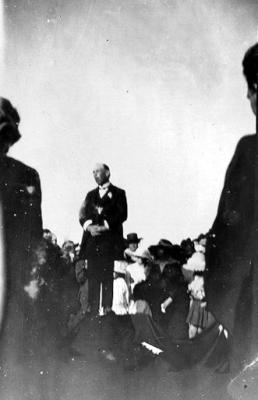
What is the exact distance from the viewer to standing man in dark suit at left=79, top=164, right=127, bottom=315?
3010 millimetres

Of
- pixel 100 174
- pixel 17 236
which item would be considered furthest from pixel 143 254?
pixel 17 236

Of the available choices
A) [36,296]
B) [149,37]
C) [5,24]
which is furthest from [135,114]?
[36,296]

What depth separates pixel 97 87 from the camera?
3.03 metres

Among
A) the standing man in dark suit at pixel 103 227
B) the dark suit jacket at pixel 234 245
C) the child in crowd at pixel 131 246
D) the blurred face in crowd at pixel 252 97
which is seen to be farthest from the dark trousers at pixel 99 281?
the blurred face in crowd at pixel 252 97

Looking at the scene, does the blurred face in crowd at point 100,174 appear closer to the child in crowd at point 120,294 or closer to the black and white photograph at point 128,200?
the black and white photograph at point 128,200

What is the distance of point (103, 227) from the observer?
9.98 ft

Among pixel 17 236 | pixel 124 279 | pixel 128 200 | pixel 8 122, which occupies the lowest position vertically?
pixel 124 279

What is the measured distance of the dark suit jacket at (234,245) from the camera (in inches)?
119

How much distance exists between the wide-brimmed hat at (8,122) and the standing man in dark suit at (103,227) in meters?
0.46

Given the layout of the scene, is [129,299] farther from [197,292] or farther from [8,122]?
[8,122]

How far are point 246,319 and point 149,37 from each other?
1.56m

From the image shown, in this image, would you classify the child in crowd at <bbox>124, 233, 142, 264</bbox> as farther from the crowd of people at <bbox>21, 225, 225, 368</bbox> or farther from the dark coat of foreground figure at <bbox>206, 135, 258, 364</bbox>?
the dark coat of foreground figure at <bbox>206, 135, 258, 364</bbox>

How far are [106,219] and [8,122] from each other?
72 cm

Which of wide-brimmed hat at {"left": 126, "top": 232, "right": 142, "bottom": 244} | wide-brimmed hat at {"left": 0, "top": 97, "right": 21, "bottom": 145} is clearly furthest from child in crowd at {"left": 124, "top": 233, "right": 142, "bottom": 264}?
wide-brimmed hat at {"left": 0, "top": 97, "right": 21, "bottom": 145}
